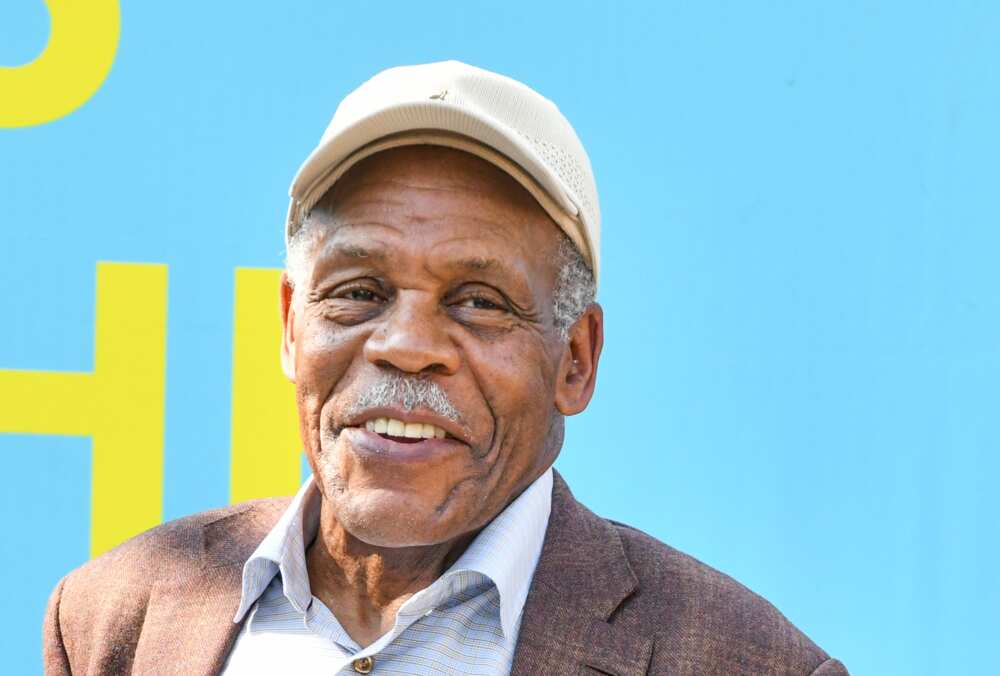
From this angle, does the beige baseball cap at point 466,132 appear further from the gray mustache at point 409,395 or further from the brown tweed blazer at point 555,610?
the brown tweed blazer at point 555,610

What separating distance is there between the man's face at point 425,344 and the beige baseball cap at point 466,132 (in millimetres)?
29

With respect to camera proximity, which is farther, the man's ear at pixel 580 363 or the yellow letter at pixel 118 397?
the yellow letter at pixel 118 397

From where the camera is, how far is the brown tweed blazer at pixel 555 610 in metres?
1.54

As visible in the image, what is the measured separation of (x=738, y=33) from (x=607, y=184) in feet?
1.04

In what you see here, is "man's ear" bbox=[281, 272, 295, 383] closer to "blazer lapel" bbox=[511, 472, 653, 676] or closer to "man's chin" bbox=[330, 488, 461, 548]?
"man's chin" bbox=[330, 488, 461, 548]

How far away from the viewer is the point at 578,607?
1.57m

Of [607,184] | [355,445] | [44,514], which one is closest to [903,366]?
[607,184]


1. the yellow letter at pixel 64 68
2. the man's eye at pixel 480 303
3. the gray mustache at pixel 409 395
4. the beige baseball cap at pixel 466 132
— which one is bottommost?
the gray mustache at pixel 409 395

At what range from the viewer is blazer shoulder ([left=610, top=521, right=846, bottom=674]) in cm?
154

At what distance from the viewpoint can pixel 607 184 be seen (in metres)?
1.98

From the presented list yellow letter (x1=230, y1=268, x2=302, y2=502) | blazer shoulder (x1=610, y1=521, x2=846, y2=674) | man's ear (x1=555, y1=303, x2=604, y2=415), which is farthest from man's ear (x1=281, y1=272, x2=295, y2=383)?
blazer shoulder (x1=610, y1=521, x2=846, y2=674)

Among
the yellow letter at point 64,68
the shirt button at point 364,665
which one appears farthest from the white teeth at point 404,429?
the yellow letter at point 64,68

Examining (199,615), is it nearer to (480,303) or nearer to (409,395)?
(409,395)

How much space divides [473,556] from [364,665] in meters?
0.20
